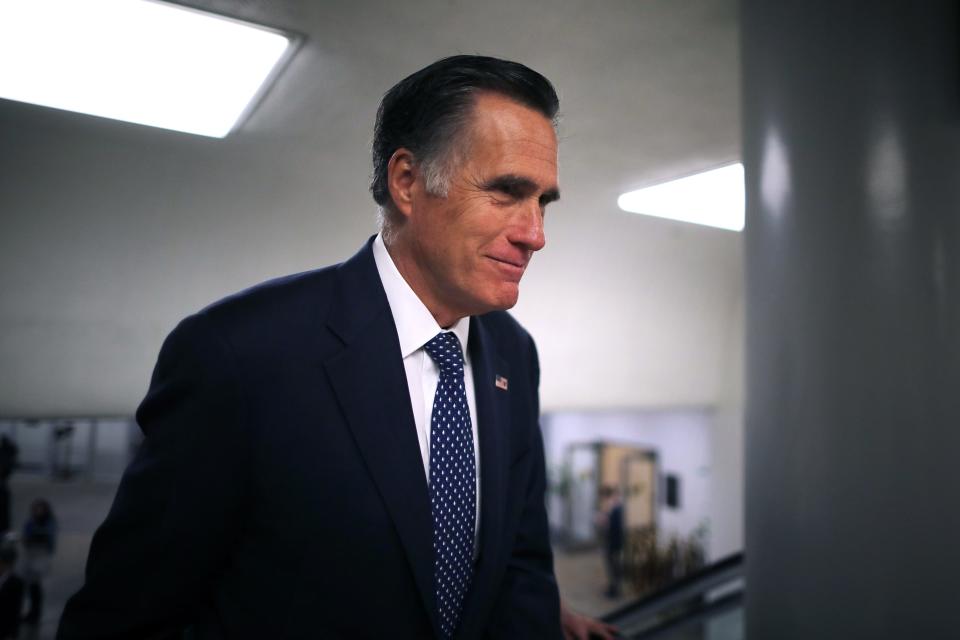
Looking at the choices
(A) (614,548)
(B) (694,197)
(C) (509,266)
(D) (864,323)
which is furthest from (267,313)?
(A) (614,548)

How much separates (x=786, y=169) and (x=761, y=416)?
0.68 metres

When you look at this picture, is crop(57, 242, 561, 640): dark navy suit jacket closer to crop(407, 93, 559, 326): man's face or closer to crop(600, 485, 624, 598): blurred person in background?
crop(407, 93, 559, 326): man's face

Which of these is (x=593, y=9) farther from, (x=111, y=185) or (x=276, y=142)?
(x=111, y=185)

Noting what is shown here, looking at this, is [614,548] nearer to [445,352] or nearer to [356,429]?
[445,352]

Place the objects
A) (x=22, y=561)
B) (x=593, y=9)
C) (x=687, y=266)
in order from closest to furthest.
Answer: (x=593, y=9)
(x=22, y=561)
(x=687, y=266)

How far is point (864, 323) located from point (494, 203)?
1.05 metres

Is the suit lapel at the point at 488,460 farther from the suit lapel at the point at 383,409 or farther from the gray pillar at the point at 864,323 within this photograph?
the gray pillar at the point at 864,323

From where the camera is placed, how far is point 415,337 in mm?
1116

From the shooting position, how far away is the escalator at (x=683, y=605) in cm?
279

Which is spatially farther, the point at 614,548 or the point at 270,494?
the point at 614,548

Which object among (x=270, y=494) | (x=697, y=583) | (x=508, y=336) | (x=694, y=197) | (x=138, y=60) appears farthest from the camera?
(x=697, y=583)

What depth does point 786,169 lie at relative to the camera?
1.59m

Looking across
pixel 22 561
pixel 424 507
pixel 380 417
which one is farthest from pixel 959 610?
pixel 22 561

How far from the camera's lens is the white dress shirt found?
1.11 m
